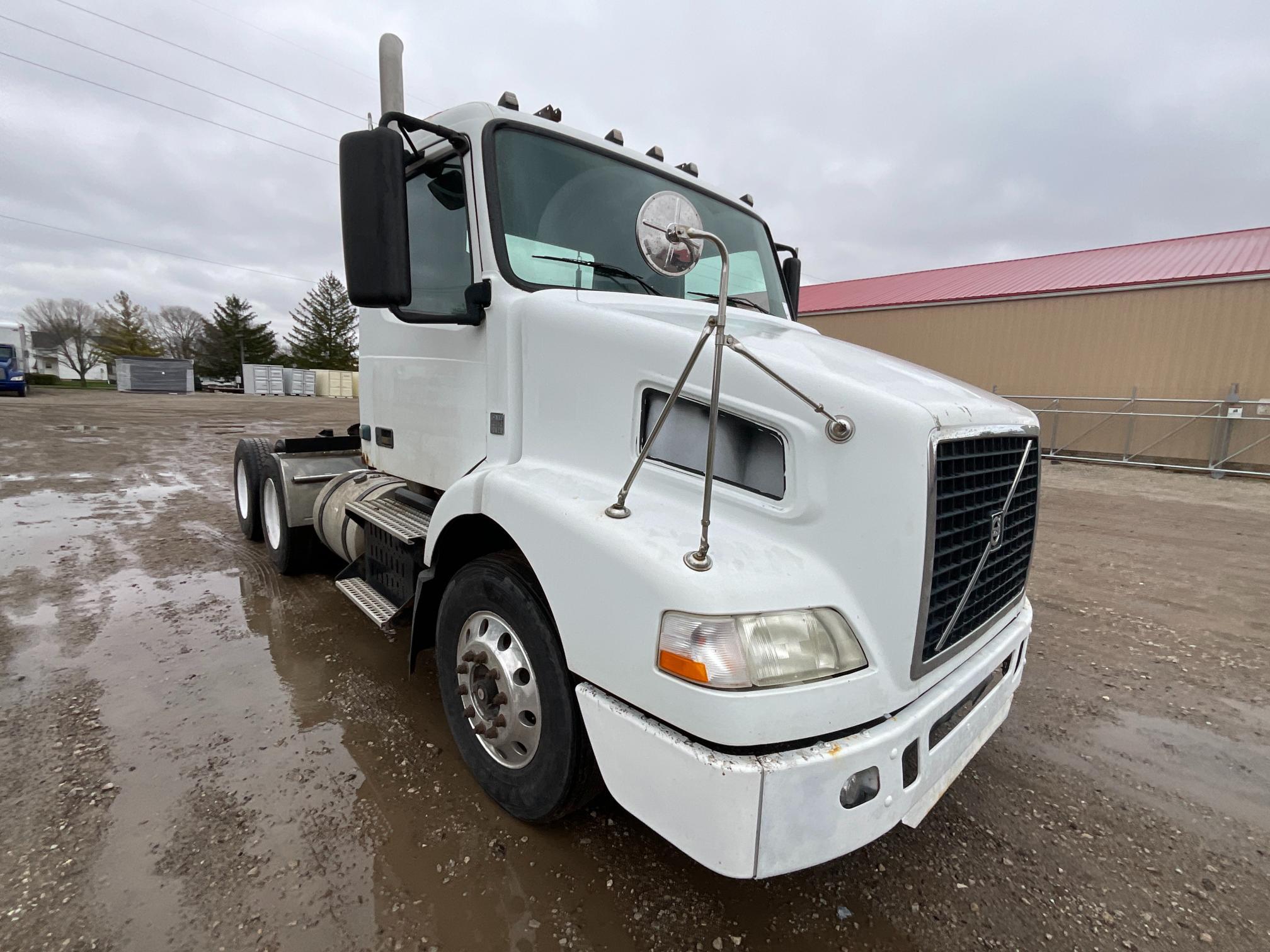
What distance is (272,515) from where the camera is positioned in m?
5.27

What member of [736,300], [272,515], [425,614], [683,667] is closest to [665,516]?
[683,667]

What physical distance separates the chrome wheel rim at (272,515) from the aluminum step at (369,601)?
5.66 feet

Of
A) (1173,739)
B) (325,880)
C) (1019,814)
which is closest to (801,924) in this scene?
(1019,814)

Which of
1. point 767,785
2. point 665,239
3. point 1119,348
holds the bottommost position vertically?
point 767,785

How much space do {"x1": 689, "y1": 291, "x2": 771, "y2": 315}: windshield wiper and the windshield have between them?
0.01 metres

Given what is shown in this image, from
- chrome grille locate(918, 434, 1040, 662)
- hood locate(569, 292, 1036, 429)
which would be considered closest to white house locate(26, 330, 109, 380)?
hood locate(569, 292, 1036, 429)

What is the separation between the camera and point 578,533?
176cm

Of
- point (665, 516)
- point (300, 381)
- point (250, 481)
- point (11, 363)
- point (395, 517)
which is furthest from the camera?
point (300, 381)

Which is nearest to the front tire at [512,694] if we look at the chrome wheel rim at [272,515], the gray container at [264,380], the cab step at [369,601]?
the cab step at [369,601]

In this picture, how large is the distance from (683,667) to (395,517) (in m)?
2.30

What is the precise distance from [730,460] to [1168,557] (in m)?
6.88

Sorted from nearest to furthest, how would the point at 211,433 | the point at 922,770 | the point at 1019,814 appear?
the point at 922,770, the point at 1019,814, the point at 211,433

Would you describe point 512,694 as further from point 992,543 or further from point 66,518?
point 66,518

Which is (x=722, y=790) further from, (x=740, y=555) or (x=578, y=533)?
(x=578, y=533)
